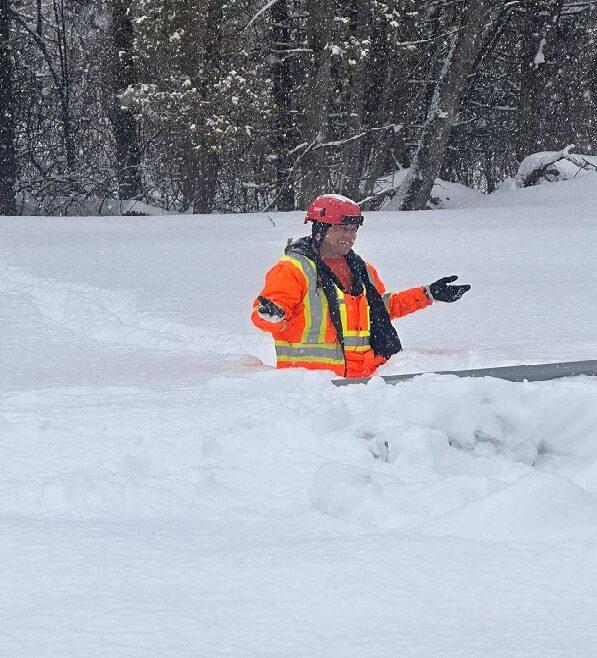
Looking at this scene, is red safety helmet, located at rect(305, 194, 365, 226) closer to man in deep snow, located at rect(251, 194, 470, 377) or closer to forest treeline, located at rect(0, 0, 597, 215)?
man in deep snow, located at rect(251, 194, 470, 377)

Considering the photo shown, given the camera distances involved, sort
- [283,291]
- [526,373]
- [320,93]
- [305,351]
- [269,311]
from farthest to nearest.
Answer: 1. [320,93]
2. [305,351]
3. [283,291]
4. [269,311]
5. [526,373]

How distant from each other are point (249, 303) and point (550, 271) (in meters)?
2.69

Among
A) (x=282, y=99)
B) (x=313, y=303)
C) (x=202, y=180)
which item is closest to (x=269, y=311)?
(x=313, y=303)

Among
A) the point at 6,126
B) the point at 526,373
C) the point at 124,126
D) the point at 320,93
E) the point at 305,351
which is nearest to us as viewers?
the point at 526,373

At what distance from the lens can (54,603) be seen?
1966 mm

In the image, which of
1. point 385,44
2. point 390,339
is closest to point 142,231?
point 385,44

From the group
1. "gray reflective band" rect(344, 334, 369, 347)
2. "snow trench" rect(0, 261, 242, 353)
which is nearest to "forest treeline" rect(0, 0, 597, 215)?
"snow trench" rect(0, 261, 242, 353)

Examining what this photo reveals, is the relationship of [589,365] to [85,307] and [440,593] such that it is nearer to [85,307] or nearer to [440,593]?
[440,593]

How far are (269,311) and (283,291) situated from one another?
234 mm

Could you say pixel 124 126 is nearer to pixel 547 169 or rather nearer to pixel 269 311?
pixel 547 169

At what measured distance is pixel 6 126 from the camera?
763 inches

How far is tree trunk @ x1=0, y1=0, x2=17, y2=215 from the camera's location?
1891cm

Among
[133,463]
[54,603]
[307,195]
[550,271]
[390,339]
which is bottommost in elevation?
[307,195]

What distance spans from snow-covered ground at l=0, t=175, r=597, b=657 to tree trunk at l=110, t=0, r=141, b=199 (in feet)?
49.1
